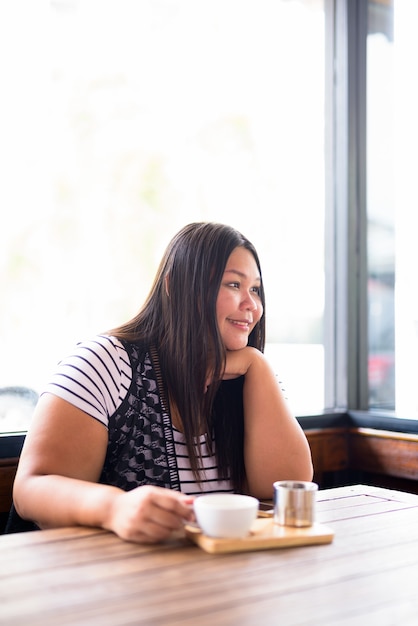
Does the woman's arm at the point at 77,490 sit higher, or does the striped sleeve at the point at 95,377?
the striped sleeve at the point at 95,377

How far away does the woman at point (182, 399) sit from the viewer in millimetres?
1657

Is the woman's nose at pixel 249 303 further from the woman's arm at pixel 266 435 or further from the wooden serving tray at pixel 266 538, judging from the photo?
the wooden serving tray at pixel 266 538

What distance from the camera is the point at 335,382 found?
2.95 meters

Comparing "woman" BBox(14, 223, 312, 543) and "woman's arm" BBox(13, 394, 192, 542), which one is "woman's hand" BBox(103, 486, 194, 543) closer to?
"woman's arm" BBox(13, 394, 192, 542)

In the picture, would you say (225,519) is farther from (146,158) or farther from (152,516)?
(146,158)

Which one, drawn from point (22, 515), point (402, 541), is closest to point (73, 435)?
point (22, 515)

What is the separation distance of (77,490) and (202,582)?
1.39ft

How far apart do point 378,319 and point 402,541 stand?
1664 mm

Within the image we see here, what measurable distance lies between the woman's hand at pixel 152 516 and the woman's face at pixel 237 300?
0.74m

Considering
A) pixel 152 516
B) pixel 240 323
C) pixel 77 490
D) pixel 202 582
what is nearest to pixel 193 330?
pixel 240 323

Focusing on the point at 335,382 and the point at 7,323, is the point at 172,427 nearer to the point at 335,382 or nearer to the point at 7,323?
the point at 7,323

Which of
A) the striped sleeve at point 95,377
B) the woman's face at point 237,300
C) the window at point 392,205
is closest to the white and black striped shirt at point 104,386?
the striped sleeve at point 95,377

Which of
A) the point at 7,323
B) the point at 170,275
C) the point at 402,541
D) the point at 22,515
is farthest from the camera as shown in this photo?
the point at 7,323

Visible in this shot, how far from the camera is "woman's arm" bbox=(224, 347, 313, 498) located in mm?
1858
